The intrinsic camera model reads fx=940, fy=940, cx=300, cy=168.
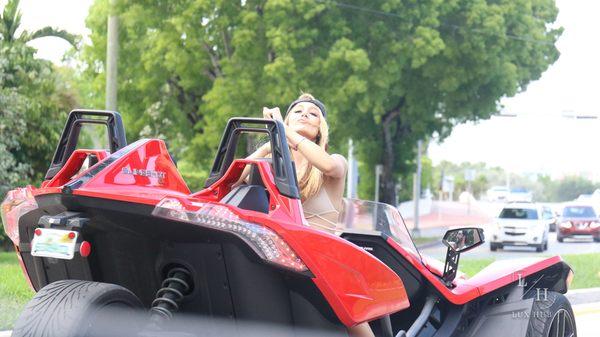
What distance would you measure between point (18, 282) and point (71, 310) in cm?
701

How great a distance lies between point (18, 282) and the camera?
386 inches

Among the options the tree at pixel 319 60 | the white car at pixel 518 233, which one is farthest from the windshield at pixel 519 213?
the tree at pixel 319 60

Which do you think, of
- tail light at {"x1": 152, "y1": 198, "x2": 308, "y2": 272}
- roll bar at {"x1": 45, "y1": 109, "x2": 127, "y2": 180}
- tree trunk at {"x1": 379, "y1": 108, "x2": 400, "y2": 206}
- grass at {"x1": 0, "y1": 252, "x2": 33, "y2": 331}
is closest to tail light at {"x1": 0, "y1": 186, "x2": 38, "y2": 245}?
roll bar at {"x1": 45, "y1": 109, "x2": 127, "y2": 180}

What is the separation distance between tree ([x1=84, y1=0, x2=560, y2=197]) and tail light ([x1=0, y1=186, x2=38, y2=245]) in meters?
20.9

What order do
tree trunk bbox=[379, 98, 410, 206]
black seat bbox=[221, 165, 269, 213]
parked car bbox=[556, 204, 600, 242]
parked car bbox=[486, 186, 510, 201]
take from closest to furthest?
black seat bbox=[221, 165, 269, 213] < tree trunk bbox=[379, 98, 410, 206] < parked car bbox=[556, 204, 600, 242] < parked car bbox=[486, 186, 510, 201]

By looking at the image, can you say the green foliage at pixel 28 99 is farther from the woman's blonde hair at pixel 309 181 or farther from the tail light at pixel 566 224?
the tail light at pixel 566 224

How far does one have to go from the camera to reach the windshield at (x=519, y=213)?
101 feet

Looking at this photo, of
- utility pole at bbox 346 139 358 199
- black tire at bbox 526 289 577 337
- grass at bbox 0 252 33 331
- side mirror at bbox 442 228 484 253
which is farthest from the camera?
utility pole at bbox 346 139 358 199

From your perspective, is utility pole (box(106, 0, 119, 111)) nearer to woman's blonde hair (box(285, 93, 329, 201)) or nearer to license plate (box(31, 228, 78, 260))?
woman's blonde hair (box(285, 93, 329, 201))

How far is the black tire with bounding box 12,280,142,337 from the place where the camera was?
3.14 metres

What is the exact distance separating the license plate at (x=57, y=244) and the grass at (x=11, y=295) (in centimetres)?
425

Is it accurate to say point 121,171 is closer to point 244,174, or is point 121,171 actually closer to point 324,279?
point 244,174

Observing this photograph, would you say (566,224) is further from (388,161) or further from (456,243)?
(456,243)

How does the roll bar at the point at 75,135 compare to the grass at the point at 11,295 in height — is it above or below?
above
